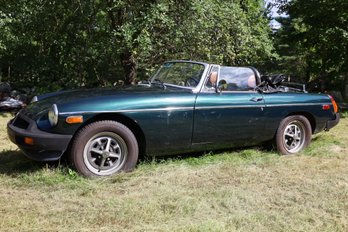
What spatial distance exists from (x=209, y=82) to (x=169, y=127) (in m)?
0.95

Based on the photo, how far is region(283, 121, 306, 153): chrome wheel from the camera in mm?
6172

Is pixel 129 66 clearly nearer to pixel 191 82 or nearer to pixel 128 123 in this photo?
pixel 191 82

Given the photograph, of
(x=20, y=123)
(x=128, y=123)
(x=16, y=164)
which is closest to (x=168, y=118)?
(x=128, y=123)

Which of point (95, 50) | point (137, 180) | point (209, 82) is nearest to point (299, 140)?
point (209, 82)

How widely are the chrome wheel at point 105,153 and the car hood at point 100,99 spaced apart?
1.12ft

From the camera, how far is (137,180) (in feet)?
15.0

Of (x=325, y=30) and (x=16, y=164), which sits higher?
(x=325, y=30)

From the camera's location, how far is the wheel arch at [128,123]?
15.3ft

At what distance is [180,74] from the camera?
19.1 ft

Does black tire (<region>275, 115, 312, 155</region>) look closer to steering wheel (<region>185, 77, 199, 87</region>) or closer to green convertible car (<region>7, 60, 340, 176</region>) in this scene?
green convertible car (<region>7, 60, 340, 176</region>)

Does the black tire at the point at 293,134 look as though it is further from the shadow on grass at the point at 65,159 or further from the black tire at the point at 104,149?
the black tire at the point at 104,149

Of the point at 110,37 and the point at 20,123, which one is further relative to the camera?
the point at 110,37

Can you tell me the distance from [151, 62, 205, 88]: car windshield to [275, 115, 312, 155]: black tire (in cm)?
150

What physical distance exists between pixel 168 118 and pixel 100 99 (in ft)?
2.75
